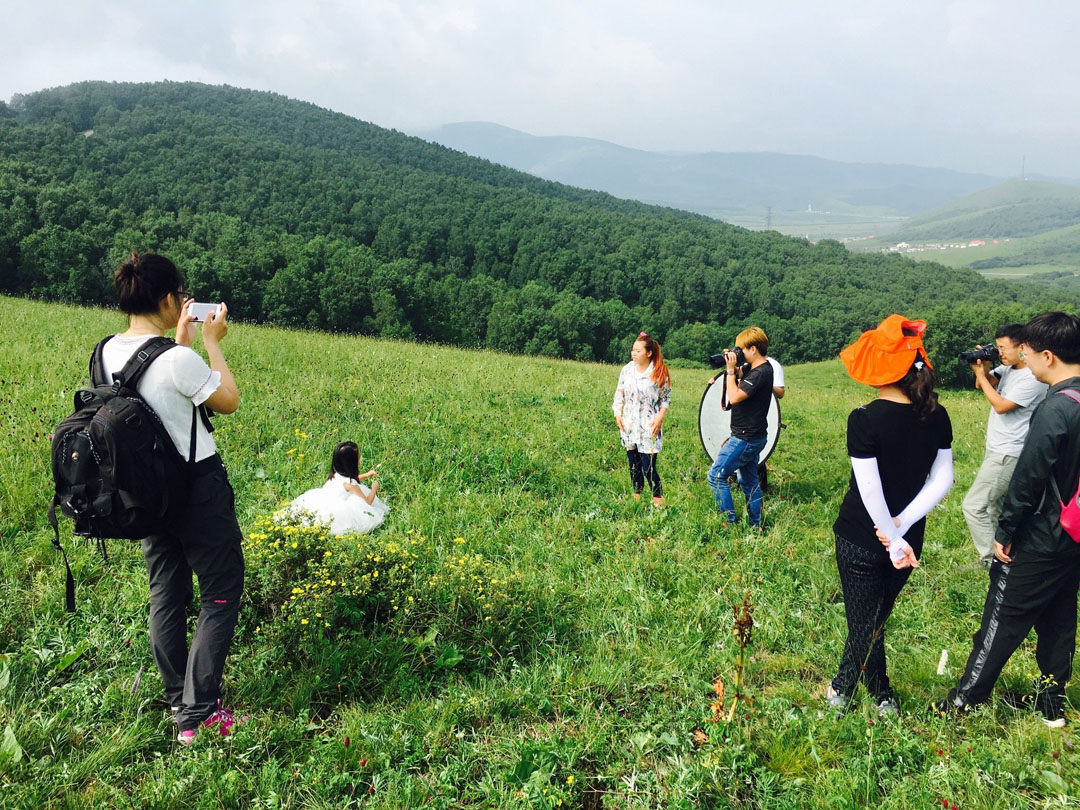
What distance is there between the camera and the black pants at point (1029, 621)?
3604 mm

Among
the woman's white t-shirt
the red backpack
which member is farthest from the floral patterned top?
the woman's white t-shirt

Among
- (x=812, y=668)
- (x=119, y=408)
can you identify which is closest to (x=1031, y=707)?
(x=812, y=668)

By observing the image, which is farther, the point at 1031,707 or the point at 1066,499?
the point at 1031,707

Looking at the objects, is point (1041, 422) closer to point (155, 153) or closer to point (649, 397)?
point (649, 397)

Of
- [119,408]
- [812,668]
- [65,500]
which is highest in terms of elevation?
[119,408]

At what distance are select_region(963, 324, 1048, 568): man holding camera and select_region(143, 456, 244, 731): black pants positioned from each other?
20.7ft

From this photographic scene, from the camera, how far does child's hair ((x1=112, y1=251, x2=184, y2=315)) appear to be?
3.13m

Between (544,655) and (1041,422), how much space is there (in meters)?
3.57

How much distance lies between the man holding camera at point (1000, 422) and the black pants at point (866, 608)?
9.20ft

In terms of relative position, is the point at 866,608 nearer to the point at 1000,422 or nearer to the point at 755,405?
the point at 755,405

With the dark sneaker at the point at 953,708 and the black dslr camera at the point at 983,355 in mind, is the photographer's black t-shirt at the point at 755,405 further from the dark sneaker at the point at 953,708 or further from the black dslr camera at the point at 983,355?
the dark sneaker at the point at 953,708

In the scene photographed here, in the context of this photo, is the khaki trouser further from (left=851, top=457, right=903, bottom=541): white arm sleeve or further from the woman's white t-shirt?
the woman's white t-shirt

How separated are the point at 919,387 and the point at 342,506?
5.01 meters

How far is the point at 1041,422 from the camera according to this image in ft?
11.7
